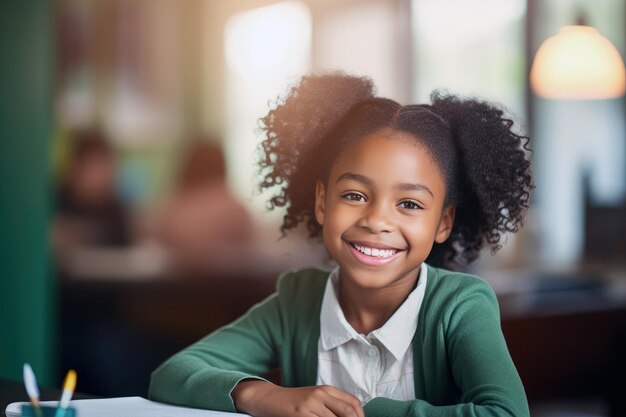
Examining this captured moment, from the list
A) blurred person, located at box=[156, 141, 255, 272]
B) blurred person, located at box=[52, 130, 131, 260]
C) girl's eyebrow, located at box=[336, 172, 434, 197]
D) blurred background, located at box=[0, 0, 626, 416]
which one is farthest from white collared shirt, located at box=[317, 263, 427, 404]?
blurred person, located at box=[52, 130, 131, 260]

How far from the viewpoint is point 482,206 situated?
1.06 metres

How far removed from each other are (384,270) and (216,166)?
3.59m

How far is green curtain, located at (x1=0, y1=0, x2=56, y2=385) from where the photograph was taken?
9.48 feet

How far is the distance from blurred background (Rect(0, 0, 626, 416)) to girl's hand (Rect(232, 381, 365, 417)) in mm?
1439

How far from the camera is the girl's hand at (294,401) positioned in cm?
94

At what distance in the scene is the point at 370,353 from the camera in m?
1.06

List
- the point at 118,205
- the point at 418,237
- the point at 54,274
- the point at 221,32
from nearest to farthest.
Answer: the point at 418,237, the point at 54,274, the point at 118,205, the point at 221,32

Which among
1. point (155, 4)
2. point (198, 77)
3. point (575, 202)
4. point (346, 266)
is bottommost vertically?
point (575, 202)

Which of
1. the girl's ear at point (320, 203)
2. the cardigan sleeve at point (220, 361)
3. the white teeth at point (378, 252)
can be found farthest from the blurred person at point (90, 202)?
the white teeth at point (378, 252)

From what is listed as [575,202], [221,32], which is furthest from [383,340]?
[221,32]

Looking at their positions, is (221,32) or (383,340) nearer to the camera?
(383,340)

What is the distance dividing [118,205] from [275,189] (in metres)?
3.75

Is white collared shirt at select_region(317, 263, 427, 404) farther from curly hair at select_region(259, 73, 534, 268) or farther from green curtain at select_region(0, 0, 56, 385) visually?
green curtain at select_region(0, 0, 56, 385)

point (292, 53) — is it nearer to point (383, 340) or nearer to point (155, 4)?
point (155, 4)
